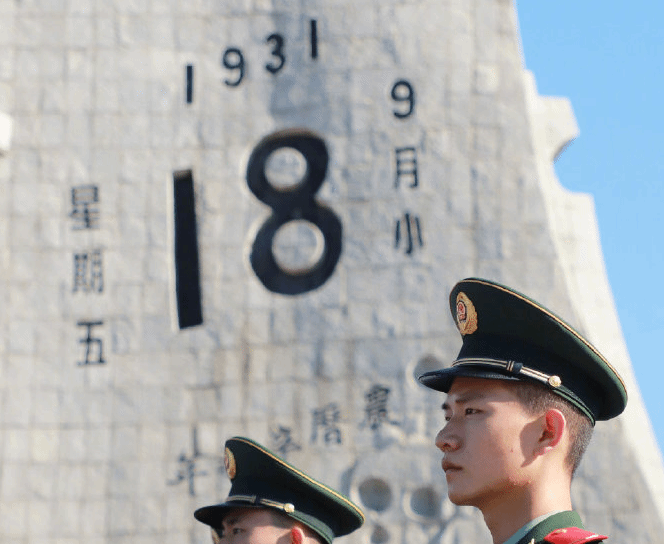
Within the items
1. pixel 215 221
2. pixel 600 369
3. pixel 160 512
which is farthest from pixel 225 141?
pixel 600 369

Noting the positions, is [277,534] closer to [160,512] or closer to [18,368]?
[160,512]

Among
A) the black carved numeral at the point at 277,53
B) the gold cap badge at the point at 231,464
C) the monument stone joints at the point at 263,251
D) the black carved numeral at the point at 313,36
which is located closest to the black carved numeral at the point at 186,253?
the monument stone joints at the point at 263,251

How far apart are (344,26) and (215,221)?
2480 mm

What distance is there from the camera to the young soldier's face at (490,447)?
9.46 ft

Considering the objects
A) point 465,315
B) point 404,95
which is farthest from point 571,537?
point 404,95

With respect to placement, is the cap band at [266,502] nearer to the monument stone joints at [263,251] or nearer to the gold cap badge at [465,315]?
the gold cap badge at [465,315]

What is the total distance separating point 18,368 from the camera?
1159 cm

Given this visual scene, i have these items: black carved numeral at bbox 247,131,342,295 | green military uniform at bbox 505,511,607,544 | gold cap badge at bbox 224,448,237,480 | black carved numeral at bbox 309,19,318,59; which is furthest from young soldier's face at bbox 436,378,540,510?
black carved numeral at bbox 309,19,318,59

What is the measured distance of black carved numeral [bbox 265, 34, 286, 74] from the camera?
12.1 metres

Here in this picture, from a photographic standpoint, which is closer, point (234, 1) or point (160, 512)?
point (160, 512)

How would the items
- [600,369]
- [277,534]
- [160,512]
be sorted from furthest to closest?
1. [160,512]
2. [277,534]
3. [600,369]

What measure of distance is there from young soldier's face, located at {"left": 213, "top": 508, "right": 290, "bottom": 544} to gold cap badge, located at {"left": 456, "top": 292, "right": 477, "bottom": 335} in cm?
207

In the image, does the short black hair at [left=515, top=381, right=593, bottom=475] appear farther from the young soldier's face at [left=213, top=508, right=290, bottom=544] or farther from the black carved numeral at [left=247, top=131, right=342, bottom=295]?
the black carved numeral at [left=247, top=131, right=342, bottom=295]

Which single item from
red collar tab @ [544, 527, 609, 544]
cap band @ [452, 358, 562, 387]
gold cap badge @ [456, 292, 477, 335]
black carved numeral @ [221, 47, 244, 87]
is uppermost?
black carved numeral @ [221, 47, 244, 87]
